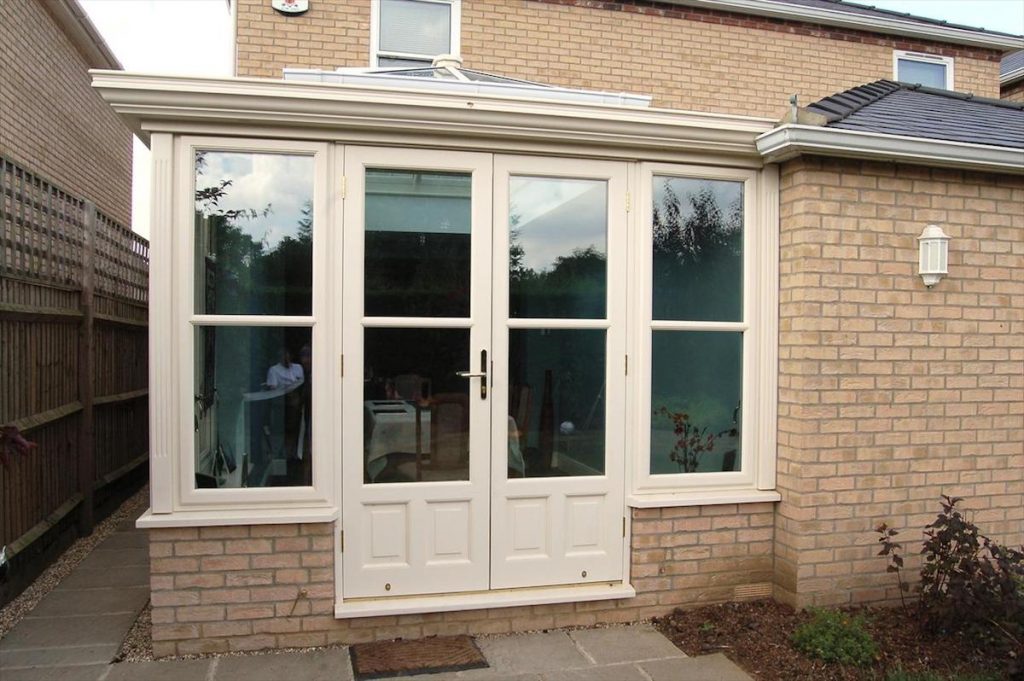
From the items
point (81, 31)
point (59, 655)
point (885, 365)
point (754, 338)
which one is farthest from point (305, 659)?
point (81, 31)

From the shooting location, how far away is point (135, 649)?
4012mm

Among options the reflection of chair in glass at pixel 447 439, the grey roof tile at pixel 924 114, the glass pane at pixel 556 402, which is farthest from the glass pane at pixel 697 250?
the reflection of chair in glass at pixel 447 439

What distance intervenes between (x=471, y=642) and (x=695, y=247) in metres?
2.60

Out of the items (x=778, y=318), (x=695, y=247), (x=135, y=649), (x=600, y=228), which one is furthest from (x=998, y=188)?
(x=135, y=649)

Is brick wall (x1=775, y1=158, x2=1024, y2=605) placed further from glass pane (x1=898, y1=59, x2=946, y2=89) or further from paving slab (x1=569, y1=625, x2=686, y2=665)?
glass pane (x1=898, y1=59, x2=946, y2=89)

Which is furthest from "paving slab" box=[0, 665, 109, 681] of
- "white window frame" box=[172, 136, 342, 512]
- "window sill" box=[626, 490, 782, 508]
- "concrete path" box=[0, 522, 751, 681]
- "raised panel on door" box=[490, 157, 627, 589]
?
"window sill" box=[626, 490, 782, 508]

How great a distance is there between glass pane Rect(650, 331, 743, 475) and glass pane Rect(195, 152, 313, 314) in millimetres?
2080

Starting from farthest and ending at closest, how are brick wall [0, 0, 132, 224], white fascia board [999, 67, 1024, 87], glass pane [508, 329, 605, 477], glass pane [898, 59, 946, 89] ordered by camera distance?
white fascia board [999, 67, 1024, 87], glass pane [898, 59, 946, 89], brick wall [0, 0, 132, 224], glass pane [508, 329, 605, 477]

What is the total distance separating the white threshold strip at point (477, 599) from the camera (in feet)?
13.3

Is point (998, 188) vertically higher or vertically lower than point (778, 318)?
higher

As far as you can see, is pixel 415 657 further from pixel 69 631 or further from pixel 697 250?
pixel 697 250

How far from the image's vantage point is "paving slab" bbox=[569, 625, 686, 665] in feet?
13.2

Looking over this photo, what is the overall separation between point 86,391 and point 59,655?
2861 mm

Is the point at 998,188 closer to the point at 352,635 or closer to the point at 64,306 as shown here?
the point at 352,635
